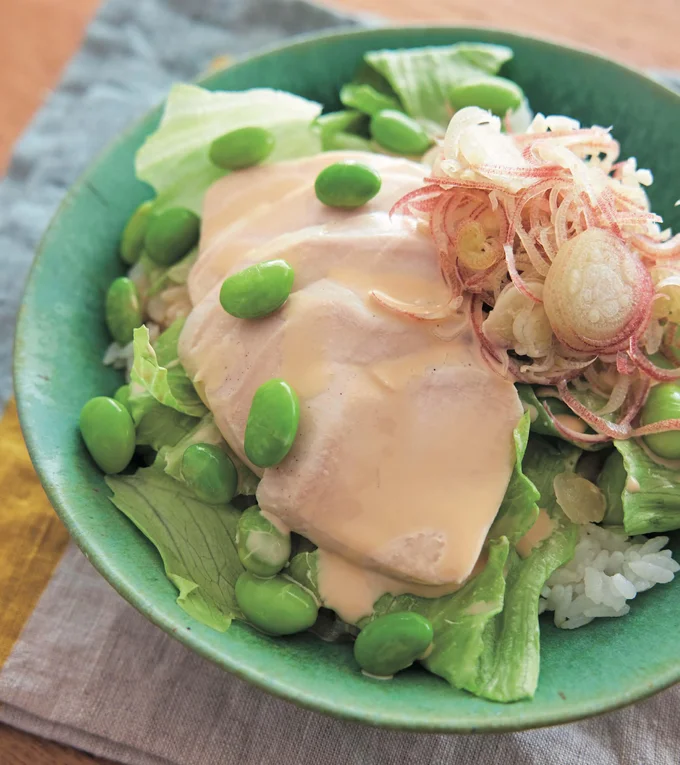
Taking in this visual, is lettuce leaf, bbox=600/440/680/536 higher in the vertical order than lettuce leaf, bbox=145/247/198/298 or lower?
higher

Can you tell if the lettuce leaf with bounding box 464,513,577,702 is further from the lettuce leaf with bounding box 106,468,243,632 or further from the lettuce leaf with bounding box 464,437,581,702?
the lettuce leaf with bounding box 106,468,243,632

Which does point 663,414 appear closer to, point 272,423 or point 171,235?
point 272,423

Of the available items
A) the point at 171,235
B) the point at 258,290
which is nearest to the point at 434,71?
the point at 171,235

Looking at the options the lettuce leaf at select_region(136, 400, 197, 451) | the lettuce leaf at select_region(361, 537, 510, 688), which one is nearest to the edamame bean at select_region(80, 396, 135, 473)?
the lettuce leaf at select_region(136, 400, 197, 451)

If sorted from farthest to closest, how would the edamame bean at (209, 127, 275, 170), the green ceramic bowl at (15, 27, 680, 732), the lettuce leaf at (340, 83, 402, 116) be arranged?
1. the lettuce leaf at (340, 83, 402, 116)
2. the edamame bean at (209, 127, 275, 170)
3. the green ceramic bowl at (15, 27, 680, 732)

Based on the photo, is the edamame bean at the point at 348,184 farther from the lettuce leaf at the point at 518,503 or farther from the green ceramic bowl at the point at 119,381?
the green ceramic bowl at the point at 119,381

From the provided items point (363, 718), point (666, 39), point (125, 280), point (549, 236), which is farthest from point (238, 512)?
point (666, 39)

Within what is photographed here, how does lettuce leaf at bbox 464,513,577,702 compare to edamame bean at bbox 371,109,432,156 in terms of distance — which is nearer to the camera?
lettuce leaf at bbox 464,513,577,702
